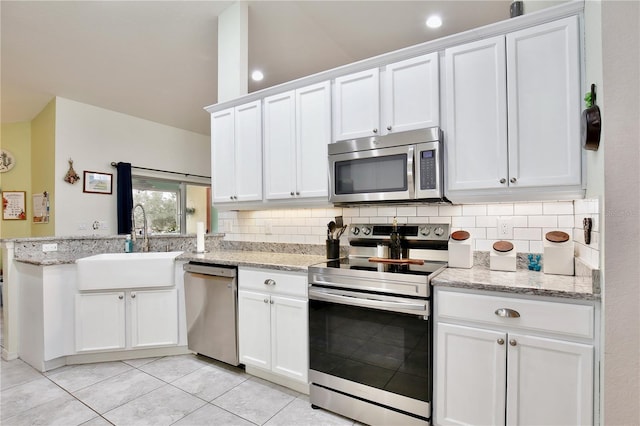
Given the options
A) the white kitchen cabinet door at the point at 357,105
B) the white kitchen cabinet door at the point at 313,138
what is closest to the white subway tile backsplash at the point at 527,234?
the white kitchen cabinet door at the point at 357,105

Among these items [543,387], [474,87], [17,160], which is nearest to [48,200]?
[17,160]

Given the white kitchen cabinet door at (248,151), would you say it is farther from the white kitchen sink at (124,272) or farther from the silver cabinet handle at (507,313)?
the silver cabinet handle at (507,313)

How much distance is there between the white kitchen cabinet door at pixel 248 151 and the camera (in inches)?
110

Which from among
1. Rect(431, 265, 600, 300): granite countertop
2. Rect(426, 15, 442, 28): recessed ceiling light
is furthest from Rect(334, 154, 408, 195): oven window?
Rect(426, 15, 442, 28): recessed ceiling light

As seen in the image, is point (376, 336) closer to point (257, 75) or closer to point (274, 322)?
point (274, 322)

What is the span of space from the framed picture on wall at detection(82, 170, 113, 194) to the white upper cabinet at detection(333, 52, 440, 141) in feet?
13.6

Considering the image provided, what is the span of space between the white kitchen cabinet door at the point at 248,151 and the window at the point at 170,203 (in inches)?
130

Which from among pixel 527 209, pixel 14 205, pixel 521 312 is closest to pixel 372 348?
pixel 521 312

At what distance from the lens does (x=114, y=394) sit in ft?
7.26

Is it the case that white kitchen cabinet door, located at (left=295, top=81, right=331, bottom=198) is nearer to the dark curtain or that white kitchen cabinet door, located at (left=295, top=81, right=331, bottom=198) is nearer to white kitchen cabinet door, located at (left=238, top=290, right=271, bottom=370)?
white kitchen cabinet door, located at (left=238, top=290, right=271, bottom=370)

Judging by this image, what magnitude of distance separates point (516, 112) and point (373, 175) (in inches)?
35.2

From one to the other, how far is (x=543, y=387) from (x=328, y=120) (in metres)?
2.01

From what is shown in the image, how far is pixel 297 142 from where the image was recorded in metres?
2.56

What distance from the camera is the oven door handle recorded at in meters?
1.68
